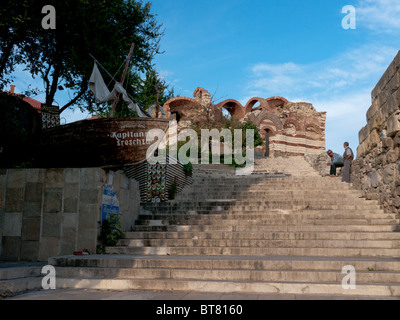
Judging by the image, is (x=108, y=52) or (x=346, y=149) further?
(x=108, y=52)

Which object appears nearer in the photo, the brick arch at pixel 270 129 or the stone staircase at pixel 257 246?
the stone staircase at pixel 257 246

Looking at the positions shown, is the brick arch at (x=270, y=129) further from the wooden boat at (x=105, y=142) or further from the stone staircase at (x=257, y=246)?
the wooden boat at (x=105, y=142)

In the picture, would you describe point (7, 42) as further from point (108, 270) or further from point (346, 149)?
point (346, 149)

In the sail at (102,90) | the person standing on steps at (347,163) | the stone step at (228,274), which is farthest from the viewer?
the person standing on steps at (347,163)

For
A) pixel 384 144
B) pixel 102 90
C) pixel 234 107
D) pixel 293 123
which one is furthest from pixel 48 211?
pixel 234 107

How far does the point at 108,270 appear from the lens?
19.8ft

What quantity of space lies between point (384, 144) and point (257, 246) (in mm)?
3712

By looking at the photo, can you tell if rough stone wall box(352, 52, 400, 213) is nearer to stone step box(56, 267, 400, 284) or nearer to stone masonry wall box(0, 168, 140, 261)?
stone step box(56, 267, 400, 284)

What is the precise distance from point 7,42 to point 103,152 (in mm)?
5526

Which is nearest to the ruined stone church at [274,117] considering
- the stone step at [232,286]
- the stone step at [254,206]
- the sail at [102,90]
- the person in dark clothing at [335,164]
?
the person in dark clothing at [335,164]

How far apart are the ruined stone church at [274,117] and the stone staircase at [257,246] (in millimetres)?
22956

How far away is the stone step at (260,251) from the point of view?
679 centimetres

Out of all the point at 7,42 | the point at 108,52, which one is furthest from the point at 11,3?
the point at 108,52

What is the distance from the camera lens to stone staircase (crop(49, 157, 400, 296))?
5352 millimetres
